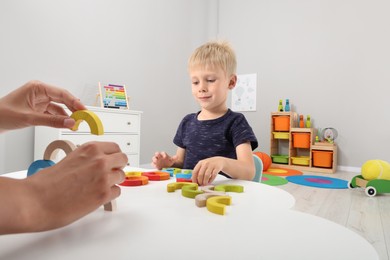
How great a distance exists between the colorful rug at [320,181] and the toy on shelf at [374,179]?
0.51 feet

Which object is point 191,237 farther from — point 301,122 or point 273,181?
point 301,122

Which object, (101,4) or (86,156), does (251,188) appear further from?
(101,4)

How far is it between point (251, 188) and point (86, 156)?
355 mm

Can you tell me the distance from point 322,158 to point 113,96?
2547mm

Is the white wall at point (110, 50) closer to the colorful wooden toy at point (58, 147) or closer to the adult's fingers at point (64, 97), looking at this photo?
the adult's fingers at point (64, 97)

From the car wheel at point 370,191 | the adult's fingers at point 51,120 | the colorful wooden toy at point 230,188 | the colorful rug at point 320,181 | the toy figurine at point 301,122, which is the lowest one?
the colorful rug at point 320,181

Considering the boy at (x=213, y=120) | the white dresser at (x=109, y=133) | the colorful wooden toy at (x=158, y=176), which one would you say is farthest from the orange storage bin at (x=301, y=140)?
the colorful wooden toy at (x=158, y=176)

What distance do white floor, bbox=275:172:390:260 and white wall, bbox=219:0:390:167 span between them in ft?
4.14

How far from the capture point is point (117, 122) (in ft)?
7.87

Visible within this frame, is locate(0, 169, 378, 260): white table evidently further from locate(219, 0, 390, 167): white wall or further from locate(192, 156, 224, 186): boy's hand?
locate(219, 0, 390, 167): white wall

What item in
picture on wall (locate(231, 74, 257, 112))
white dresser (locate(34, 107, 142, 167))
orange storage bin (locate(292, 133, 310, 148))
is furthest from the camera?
picture on wall (locate(231, 74, 257, 112))

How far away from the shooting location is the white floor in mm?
1357

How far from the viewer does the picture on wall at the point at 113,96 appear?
2.62m

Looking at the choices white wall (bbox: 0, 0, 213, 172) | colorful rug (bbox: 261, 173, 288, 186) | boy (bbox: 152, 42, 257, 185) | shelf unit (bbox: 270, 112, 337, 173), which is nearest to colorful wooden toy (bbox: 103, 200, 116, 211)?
boy (bbox: 152, 42, 257, 185)
